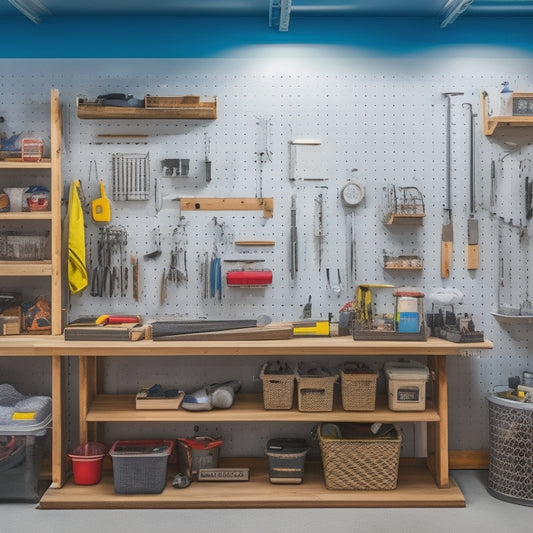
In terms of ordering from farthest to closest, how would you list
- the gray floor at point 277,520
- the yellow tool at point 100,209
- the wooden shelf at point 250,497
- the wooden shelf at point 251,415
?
the yellow tool at point 100,209 < the wooden shelf at point 251,415 < the wooden shelf at point 250,497 < the gray floor at point 277,520

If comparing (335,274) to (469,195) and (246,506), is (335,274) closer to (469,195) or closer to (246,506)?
(469,195)

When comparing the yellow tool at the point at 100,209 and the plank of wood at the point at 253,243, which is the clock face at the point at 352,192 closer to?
the plank of wood at the point at 253,243

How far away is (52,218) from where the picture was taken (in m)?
3.73

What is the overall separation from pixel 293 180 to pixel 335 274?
0.67 m

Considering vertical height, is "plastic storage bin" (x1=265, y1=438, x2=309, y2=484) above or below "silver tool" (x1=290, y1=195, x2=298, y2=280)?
below

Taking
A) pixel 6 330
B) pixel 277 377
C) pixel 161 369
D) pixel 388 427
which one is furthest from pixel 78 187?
pixel 388 427

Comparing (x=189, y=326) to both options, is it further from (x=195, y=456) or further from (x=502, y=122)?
(x=502, y=122)

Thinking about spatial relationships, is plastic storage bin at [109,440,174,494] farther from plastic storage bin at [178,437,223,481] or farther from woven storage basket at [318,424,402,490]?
woven storage basket at [318,424,402,490]

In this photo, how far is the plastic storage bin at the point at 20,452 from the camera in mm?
3418

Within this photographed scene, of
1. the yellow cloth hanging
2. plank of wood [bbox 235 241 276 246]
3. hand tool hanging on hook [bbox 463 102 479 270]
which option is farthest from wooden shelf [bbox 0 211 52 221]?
hand tool hanging on hook [bbox 463 102 479 270]

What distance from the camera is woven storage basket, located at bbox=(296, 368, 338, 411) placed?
11.6 ft

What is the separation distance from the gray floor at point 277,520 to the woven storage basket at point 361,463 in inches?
6.9

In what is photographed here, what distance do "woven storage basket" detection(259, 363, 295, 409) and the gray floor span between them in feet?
1.92

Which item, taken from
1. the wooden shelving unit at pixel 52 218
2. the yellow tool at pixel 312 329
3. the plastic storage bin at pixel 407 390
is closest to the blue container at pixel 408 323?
the plastic storage bin at pixel 407 390
